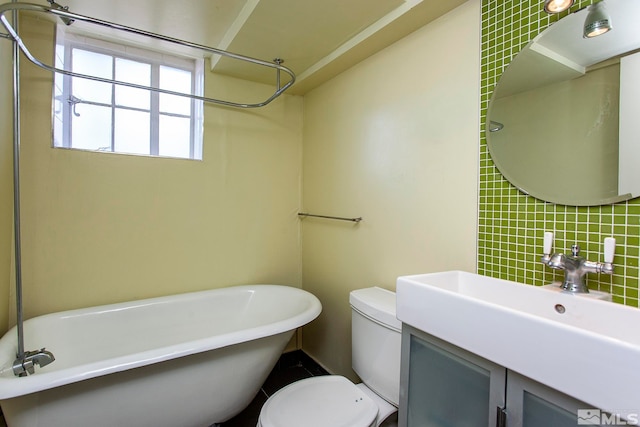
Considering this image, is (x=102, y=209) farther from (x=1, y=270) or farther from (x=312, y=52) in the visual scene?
(x=312, y=52)

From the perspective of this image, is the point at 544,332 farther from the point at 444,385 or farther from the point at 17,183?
the point at 17,183

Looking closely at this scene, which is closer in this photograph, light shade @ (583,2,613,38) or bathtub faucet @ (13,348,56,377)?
light shade @ (583,2,613,38)

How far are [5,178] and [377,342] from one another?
6.58 ft

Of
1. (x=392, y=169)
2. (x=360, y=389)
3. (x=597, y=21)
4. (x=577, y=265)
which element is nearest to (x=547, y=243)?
(x=577, y=265)

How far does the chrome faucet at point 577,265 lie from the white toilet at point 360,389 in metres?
0.61

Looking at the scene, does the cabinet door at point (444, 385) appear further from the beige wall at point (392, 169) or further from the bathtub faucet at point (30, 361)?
the bathtub faucet at point (30, 361)

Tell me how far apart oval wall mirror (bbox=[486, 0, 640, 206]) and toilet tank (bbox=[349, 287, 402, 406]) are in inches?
29.6

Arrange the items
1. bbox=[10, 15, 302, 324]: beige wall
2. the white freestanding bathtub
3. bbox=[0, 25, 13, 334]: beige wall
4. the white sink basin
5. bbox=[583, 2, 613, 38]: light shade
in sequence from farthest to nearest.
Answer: bbox=[10, 15, 302, 324]: beige wall, bbox=[0, 25, 13, 334]: beige wall, the white freestanding bathtub, bbox=[583, 2, 613, 38]: light shade, the white sink basin

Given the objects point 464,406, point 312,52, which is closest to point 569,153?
point 464,406

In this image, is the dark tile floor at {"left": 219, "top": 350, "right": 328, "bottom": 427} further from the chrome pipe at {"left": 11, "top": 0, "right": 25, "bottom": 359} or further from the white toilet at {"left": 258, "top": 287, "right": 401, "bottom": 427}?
the chrome pipe at {"left": 11, "top": 0, "right": 25, "bottom": 359}

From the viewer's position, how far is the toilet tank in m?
1.34

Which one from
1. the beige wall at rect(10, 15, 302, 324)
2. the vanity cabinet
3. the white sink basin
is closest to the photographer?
the white sink basin

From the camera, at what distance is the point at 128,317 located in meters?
1.84

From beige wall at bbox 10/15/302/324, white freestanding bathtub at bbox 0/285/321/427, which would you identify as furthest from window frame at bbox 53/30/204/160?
white freestanding bathtub at bbox 0/285/321/427
